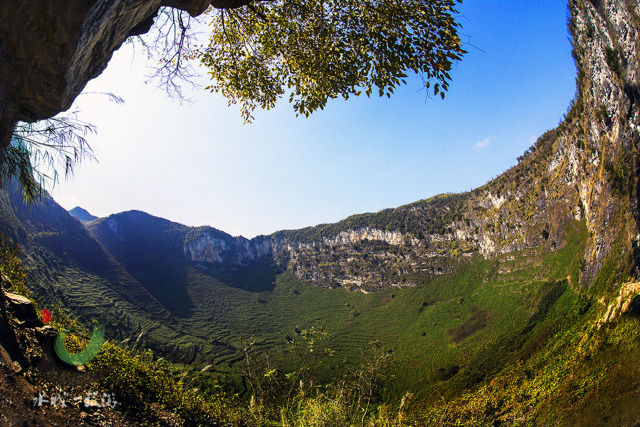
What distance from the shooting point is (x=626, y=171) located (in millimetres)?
36031

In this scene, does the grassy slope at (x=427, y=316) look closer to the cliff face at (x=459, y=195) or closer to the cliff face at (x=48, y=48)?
the cliff face at (x=459, y=195)

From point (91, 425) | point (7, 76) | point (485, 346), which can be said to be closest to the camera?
point (7, 76)

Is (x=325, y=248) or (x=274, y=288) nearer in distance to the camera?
(x=274, y=288)

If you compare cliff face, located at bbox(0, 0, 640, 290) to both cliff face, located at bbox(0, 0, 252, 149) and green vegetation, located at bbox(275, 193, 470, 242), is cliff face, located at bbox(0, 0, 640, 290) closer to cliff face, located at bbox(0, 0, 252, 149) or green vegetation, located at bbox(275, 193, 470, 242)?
cliff face, located at bbox(0, 0, 252, 149)

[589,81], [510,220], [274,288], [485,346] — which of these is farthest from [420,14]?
[274,288]

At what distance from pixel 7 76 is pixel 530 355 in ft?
210

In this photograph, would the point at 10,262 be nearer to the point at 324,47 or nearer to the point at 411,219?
the point at 324,47

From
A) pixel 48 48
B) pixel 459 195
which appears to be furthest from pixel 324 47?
pixel 459 195

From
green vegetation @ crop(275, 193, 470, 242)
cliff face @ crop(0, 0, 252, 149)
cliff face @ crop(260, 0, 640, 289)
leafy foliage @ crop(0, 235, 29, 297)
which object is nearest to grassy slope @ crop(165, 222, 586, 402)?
cliff face @ crop(260, 0, 640, 289)

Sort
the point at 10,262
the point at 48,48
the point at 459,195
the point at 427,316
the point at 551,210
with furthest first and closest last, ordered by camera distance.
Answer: the point at 459,195
the point at 427,316
the point at 551,210
the point at 10,262
the point at 48,48

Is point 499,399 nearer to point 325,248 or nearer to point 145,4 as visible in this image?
point 145,4

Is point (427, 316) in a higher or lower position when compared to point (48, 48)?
lower

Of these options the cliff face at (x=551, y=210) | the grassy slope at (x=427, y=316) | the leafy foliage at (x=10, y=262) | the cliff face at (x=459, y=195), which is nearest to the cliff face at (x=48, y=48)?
the cliff face at (x=459, y=195)

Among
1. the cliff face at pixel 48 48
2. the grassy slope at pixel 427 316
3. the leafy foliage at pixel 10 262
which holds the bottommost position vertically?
the grassy slope at pixel 427 316
